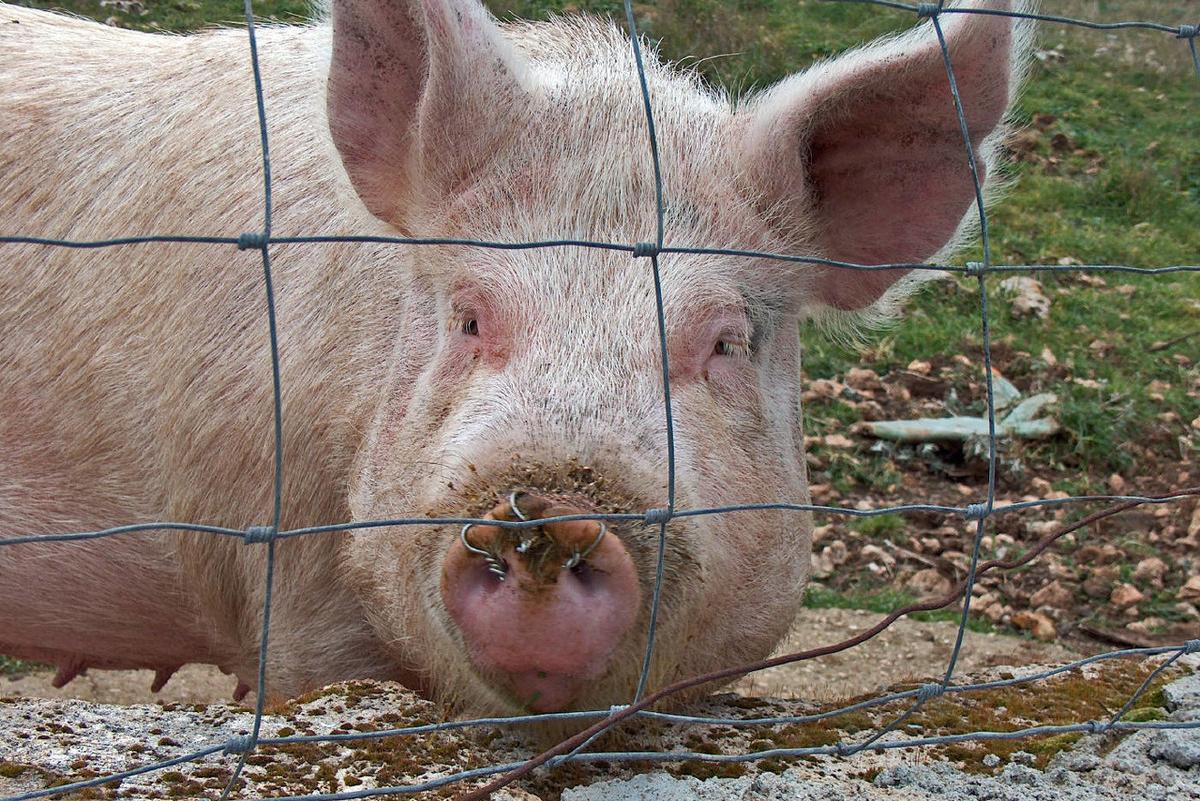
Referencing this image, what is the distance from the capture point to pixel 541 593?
2.01 m

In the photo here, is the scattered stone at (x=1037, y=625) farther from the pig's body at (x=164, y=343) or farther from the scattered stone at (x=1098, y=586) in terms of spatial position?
the pig's body at (x=164, y=343)

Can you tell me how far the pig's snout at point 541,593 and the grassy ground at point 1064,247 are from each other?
7.77 ft

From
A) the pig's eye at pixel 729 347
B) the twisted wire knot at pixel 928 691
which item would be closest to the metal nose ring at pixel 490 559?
the twisted wire knot at pixel 928 691

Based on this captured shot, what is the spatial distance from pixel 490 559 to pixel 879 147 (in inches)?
55.2

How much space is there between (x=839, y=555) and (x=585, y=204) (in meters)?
3.68

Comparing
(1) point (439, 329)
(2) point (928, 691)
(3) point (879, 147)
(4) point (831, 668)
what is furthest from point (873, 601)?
(2) point (928, 691)

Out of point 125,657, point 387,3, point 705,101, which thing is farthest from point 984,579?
point 387,3

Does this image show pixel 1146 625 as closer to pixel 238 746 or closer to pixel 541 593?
pixel 541 593

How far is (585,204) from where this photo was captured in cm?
264

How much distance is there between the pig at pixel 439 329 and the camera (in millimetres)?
2252

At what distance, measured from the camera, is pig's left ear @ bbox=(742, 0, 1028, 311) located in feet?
8.54

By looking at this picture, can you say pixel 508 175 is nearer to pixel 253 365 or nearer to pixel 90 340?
pixel 253 365

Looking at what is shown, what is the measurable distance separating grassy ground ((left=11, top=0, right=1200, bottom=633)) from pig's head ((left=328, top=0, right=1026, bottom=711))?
4.19 feet

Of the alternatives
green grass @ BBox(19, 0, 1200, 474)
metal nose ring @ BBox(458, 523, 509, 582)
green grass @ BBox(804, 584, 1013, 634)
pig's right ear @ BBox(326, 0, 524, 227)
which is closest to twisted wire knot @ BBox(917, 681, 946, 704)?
metal nose ring @ BBox(458, 523, 509, 582)
